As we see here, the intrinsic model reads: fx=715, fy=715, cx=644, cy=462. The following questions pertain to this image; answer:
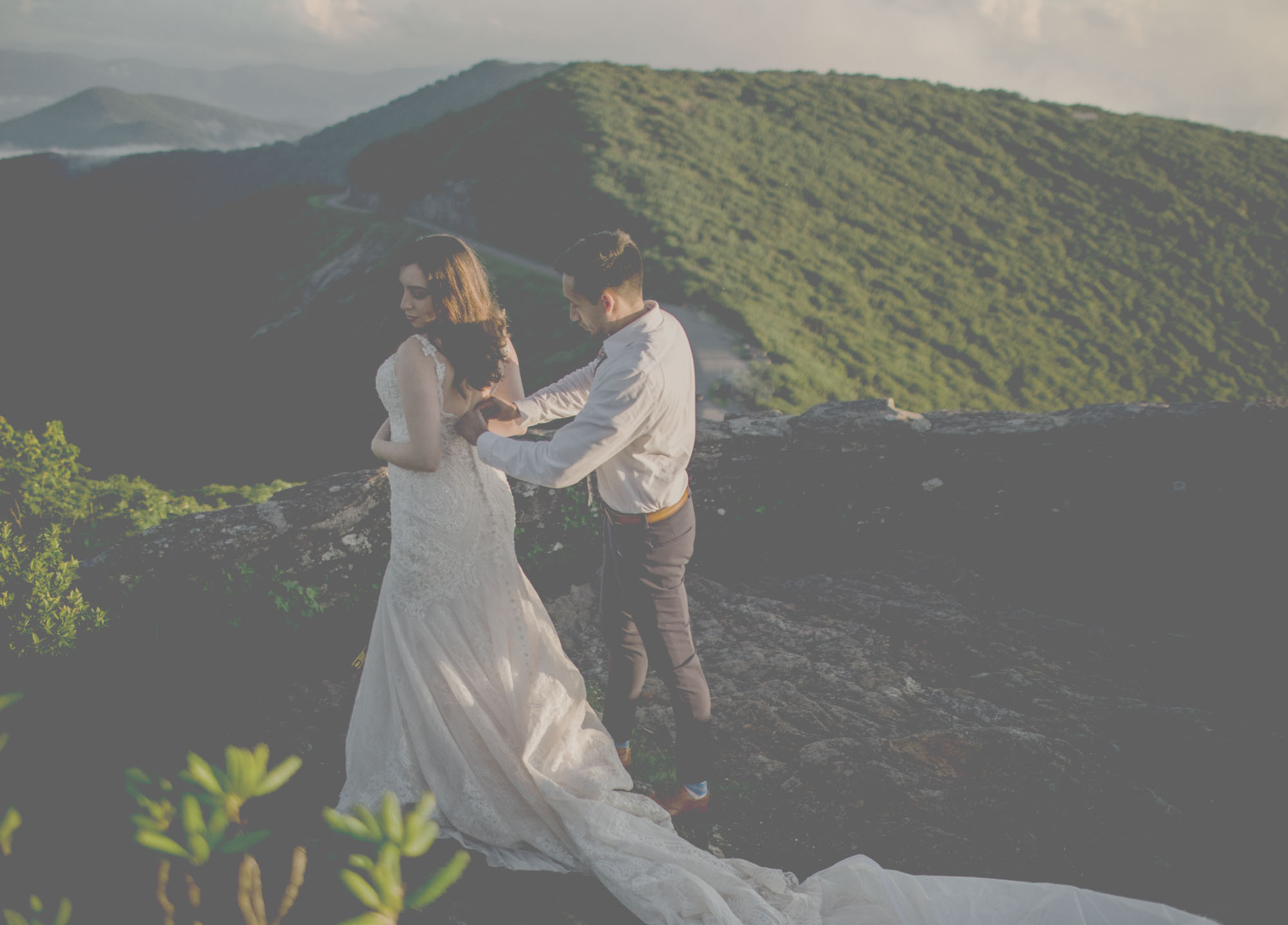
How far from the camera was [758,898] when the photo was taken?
262 cm

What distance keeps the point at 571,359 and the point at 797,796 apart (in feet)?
45.6

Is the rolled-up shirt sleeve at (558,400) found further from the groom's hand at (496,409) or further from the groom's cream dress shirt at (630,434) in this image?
the groom's cream dress shirt at (630,434)

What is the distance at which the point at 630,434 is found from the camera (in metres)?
2.93

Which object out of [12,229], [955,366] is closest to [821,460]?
[955,366]

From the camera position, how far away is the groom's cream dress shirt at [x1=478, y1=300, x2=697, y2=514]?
288 centimetres

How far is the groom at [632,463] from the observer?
9.52 feet

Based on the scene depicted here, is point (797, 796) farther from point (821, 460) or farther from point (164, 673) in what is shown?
point (164, 673)

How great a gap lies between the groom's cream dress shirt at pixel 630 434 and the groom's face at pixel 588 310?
8 cm

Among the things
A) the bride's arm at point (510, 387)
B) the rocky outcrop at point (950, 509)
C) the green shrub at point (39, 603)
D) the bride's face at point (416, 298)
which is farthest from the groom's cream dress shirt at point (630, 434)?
the green shrub at point (39, 603)

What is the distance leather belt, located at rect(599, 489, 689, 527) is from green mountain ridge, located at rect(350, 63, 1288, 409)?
10.7 m

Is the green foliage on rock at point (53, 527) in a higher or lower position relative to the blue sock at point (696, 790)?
higher

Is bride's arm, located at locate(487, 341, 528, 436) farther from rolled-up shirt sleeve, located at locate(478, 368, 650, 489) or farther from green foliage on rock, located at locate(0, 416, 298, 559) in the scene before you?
green foliage on rock, located at locate(0, 416, 298, 559)

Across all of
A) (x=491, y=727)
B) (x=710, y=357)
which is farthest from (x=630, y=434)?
(x=710, y=357)

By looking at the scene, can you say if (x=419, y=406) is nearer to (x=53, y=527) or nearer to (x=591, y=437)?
(x=591, y=437)
